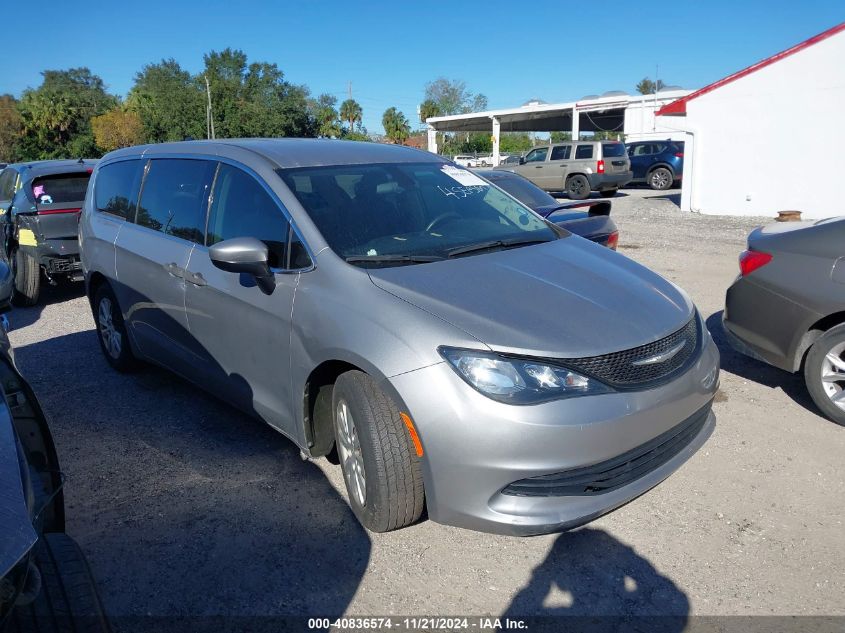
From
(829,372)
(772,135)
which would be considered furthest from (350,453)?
(772,135)

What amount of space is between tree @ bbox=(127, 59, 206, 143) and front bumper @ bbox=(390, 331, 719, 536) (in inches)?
2176

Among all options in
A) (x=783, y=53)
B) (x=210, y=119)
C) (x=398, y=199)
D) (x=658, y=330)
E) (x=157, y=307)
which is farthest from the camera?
(x=210, y=119)

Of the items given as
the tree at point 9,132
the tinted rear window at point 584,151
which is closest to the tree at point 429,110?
the tree at point 9,132

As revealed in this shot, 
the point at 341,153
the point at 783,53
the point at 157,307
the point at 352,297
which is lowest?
the point at 157,307

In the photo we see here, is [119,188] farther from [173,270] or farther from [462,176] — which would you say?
[462,176]

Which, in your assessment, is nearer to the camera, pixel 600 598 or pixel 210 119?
pixel 600 598

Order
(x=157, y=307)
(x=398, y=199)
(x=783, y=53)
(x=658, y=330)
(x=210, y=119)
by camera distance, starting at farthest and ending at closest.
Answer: (x=210, y=119), (x=783, y=53), (x=157, y=307), (x=398, y=199), (x=658, y=330)

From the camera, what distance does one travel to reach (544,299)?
9.71 feet

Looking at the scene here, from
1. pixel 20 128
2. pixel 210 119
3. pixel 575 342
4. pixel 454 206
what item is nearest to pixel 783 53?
pixel 454 206

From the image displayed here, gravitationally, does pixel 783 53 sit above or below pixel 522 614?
above

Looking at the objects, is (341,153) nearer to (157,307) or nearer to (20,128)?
(157,307)

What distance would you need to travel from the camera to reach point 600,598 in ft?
8.72

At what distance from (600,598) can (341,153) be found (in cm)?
275

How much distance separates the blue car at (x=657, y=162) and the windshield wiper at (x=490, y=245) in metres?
20.5
